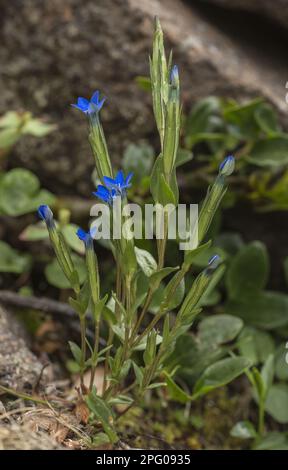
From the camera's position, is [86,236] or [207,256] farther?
[207,256]

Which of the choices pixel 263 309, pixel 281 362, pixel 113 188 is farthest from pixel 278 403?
pixel 113 188

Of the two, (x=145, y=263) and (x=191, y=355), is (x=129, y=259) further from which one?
(x=191, y=355)

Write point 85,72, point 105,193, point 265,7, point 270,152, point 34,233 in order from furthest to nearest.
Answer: point 265,7 → point 85,72 → point 270,152 → point 34,233 → point 105,193

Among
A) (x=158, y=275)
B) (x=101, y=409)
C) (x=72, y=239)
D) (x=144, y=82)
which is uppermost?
(x=144, y=82)

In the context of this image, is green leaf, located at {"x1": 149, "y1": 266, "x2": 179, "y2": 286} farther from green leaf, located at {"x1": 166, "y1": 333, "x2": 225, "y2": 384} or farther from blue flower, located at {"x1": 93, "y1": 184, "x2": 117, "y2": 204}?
green leaf, located at {"x1": 166, "y1": 333, "x2": 225, "y2": 384}
